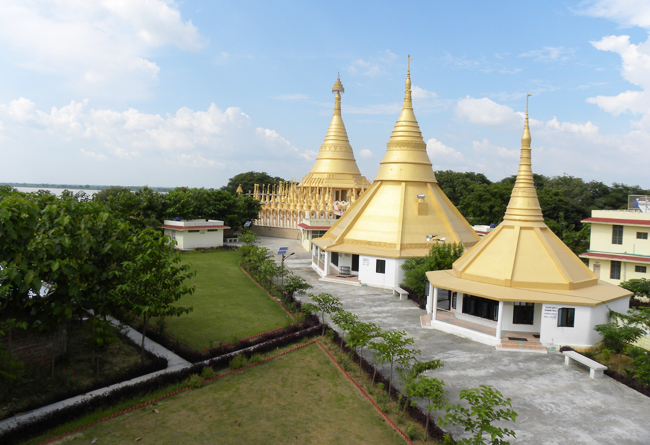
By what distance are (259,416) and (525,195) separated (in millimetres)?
14691

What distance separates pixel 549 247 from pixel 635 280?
32.6 ft

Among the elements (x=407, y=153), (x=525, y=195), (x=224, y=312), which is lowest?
(x=224, y=312)

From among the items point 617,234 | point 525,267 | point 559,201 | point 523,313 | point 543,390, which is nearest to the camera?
point 543,390

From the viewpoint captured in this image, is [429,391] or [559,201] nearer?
[429,391]

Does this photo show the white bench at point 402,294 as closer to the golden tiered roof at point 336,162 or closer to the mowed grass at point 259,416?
the mowed grass at point 259,416

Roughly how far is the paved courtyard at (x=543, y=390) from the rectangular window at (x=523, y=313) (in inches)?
72.6

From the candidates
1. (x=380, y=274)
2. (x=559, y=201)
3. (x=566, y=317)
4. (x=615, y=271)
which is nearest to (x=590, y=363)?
(x=566, y=317)

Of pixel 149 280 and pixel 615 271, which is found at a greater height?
pixel 149 280

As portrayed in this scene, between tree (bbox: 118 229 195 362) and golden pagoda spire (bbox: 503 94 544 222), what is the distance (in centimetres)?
1411

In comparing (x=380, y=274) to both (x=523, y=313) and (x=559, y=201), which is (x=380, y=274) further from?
(x=559, y=201)

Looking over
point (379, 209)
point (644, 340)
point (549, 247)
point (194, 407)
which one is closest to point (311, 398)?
point (194, 407)

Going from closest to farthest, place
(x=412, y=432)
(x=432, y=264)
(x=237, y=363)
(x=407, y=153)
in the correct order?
(x=412, y=432) → (x=237, y=363) → (x=432, y=264) → (x=407, y=153)

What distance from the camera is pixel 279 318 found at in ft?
61.5

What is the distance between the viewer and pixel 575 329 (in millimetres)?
16125
